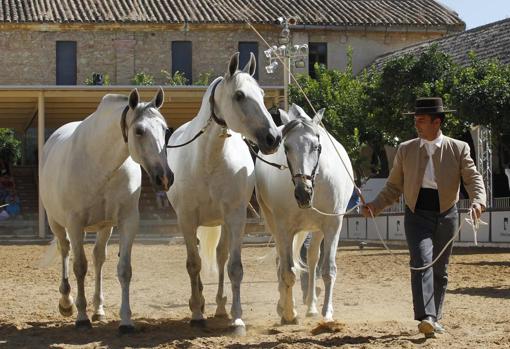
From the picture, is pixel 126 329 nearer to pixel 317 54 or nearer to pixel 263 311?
pixel 263 311

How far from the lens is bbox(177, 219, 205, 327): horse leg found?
28.9 ft

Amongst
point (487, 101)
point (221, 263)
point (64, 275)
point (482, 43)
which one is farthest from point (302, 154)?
point (482, 43)

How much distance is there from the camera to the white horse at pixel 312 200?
8.56 meters

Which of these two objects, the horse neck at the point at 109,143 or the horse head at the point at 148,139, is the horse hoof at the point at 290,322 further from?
the horse neck at the point at 109,143

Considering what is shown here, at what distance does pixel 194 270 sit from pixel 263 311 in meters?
1.56

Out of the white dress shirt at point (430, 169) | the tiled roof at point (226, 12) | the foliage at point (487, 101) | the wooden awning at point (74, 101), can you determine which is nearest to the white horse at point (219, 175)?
the white dress shirt at point (430, 169)

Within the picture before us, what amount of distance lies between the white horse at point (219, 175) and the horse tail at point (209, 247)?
1.28 meters

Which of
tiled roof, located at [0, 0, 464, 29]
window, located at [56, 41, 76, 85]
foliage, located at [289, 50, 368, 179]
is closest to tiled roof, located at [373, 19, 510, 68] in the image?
foliage, located at [289, 50, 368, 179]

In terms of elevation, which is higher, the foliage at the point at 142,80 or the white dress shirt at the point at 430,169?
the foliage at the point at 142,80

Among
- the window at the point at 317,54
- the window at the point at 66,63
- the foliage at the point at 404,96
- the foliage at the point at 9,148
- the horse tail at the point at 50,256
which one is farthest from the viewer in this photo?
the foliage at the point at 9,148

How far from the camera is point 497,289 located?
11953 millimetres

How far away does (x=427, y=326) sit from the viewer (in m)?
7.42

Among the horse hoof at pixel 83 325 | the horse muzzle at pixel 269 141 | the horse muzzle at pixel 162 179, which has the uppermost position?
the horse muzzle at pixel 269 141

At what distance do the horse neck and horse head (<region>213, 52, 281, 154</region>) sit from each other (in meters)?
0.94
